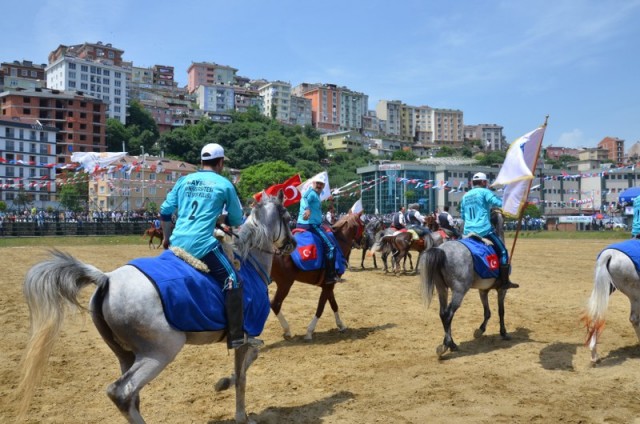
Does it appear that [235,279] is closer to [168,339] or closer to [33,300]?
[168,339]

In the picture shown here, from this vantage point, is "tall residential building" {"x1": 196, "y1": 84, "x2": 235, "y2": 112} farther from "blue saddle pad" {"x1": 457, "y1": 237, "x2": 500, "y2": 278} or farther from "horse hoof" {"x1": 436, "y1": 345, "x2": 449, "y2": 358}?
"horse hoof" {"x1": 436, "y1": 345, "x2": 449, "y2": 358}

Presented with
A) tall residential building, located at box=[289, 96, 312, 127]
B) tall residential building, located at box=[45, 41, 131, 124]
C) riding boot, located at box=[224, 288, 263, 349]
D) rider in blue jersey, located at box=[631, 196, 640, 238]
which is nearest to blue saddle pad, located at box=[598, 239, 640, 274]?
rider in blue jersey, located at box=[631, 196, 640, 238]

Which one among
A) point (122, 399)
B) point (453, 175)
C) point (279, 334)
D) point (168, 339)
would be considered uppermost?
point (453, 175)

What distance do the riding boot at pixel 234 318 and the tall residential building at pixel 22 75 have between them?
128 m

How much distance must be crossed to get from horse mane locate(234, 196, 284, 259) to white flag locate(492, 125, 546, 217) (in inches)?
172

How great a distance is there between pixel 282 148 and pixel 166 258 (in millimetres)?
102472

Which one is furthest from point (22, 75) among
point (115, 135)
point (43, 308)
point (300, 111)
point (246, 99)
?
point (43, 308)

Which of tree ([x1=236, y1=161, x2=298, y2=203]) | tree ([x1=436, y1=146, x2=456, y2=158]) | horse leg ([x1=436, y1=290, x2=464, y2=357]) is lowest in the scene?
horse leg ([x1=436, y1=290, x2=464, y2=357])

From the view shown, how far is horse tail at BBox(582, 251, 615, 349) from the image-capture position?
727 cm

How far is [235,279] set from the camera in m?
5.07

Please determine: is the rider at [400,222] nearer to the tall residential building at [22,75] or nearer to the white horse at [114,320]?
the white horse at [114,320]

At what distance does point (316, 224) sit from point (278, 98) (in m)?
161

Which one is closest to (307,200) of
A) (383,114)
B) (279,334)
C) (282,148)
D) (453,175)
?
(279,334)

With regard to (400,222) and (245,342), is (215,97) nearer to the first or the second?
(400,222)
